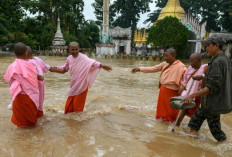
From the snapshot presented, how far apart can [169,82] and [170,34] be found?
19418 mm

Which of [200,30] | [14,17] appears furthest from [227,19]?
[14,17]

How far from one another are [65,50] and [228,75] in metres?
29.9

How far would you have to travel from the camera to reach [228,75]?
107 inches

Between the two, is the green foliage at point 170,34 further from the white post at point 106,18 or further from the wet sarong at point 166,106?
the wet sarong at point 166,106

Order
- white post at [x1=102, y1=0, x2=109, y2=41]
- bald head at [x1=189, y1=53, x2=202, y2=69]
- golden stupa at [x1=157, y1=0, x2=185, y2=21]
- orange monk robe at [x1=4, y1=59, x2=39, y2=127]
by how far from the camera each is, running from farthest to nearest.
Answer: golden stupa at [x1=157, y1=0, x2=185, y2=21]
white post at [x1=102, y1=0, x2=109, y2=41]
bald head at [x1=189, y1=53, x2=202, y2=69]
orange monk robe at [x1=4, y1=59, x2=39, y2=127]

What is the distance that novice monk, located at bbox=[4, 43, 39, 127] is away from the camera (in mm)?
3235

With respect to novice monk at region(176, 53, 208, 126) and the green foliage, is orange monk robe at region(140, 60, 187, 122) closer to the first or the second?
novice monk at region(176, 53, 208, 126)

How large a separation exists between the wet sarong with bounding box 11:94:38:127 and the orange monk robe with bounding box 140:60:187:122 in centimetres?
241

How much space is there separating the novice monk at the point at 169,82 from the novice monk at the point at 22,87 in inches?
94.1

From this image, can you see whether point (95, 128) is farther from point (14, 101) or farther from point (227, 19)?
point (227, 19)

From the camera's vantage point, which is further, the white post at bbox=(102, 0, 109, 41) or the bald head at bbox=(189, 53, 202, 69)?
the white post at bbox=(102, 0, 109, 41)

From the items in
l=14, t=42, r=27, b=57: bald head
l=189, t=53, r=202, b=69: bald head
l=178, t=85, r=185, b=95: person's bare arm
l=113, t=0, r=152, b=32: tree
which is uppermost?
l=113, t=0, r=152, b=32: tree

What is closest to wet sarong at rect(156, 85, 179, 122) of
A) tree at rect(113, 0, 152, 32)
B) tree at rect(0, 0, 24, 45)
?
tree at rect(0, 0, 24, 45)

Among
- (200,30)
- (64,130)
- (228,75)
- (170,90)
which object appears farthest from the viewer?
(200,30)
